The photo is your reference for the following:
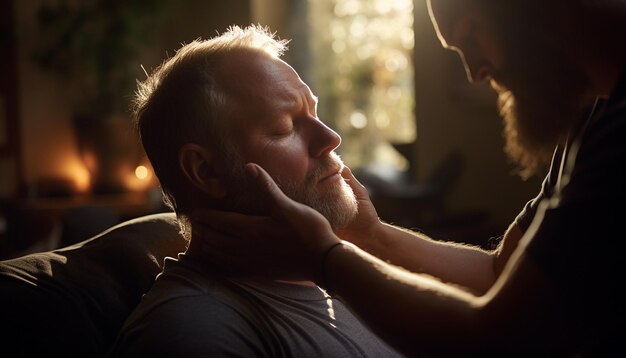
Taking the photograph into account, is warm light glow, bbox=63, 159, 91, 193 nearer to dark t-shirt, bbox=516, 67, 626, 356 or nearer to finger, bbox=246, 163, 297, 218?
finger, bbox=246, 163, 297, 218

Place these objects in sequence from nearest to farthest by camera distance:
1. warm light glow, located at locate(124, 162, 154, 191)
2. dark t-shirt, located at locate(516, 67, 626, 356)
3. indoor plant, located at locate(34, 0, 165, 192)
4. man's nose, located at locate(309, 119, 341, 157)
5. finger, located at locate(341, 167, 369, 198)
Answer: dark t-shirt, located at locate(516, 67, 626, 356), man's nose, located at locate(309, 119, 341, 157), finger, located at locate(341, 167, 369, 198), indoor plant, located at locate(34, 0, 165, 192), warm light glow, located at locate(124, 162, 154, 191)

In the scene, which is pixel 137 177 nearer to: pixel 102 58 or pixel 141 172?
pixel 141 172

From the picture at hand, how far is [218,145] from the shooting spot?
1372mm

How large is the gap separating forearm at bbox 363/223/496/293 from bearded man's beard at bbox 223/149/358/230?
139 mm

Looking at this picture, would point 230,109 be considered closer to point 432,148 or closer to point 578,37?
point 578,37

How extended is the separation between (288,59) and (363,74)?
791 mm

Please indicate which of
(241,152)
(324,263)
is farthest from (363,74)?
(324,263)

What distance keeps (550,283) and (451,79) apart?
5.09 metres

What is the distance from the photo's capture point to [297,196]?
1.37 meters

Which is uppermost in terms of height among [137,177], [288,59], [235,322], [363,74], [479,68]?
[479,68]

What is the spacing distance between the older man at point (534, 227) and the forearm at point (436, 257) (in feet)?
0.83

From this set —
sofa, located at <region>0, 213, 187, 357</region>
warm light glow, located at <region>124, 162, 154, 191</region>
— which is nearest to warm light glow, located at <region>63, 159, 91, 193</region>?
warm light glow, located at <region>124, 162, 154, 191</region>

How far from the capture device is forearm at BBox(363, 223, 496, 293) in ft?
4.77

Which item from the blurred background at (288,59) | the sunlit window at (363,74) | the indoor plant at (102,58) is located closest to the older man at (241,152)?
the blurred background at (288,59)
